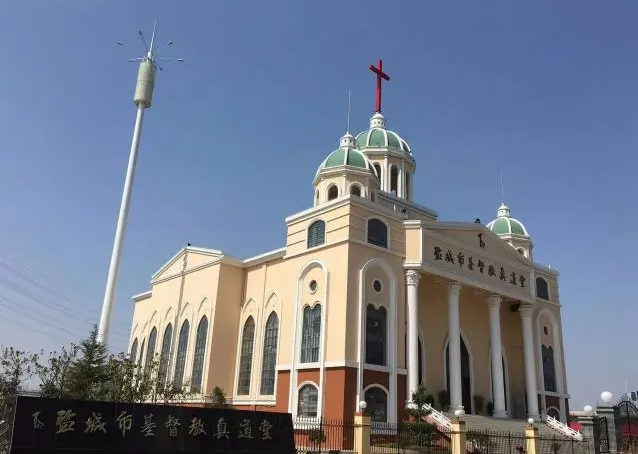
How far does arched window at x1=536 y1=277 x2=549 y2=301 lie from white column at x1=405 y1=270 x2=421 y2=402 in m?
10.4

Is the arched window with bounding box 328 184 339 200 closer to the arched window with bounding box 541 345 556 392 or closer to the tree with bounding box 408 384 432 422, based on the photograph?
the tree with bounding box 408 384 432 422

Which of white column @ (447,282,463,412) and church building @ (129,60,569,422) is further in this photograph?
white column @ (447,282,463,412)

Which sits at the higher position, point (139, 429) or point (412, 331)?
point (412, 331)

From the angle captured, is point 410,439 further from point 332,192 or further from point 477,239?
point 332,192

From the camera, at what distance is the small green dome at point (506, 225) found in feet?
119

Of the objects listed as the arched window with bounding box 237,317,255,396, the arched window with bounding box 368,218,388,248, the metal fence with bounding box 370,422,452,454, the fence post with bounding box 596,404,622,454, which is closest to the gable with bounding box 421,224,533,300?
the arched window with bounding box 368,218,388,248

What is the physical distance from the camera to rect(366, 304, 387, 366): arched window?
2389cm

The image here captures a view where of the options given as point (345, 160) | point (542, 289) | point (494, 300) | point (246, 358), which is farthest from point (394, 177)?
point (246, 358)

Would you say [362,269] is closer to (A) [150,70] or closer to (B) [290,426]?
(B) [290,426]

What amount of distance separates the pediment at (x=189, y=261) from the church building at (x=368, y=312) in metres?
0.11

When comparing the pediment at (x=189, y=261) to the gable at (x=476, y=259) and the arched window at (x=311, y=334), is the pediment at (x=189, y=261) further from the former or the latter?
the gable at (x=476, y=259)

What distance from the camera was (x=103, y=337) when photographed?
93.7ft

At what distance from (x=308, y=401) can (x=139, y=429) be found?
486 inches

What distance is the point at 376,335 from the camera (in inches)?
957
